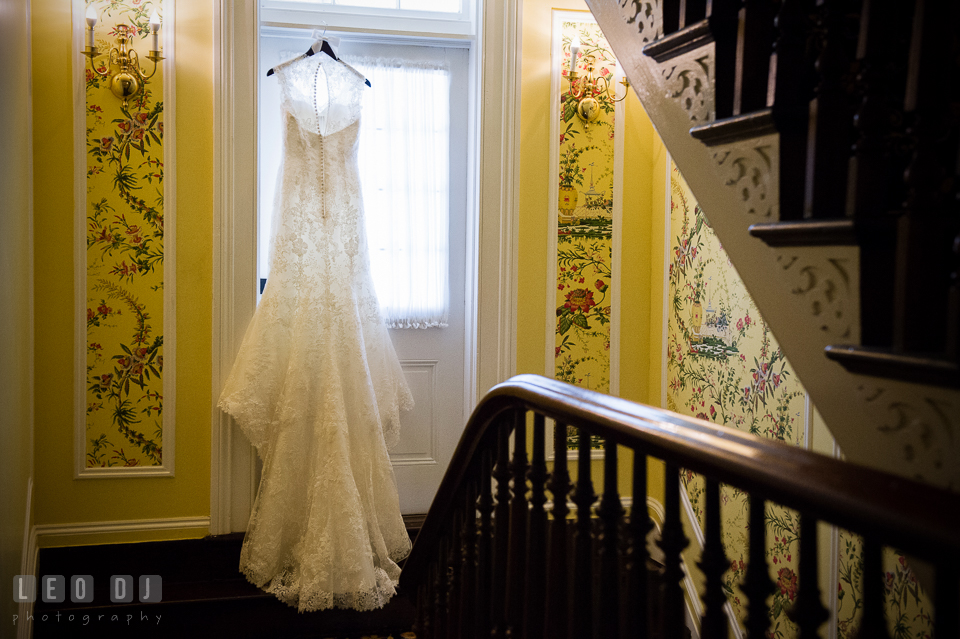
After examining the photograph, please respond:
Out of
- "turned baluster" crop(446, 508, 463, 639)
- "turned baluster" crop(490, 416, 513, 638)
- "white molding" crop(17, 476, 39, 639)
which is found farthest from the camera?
"white molding" crop(17, 476, 39, 639)

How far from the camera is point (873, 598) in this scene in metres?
0.55

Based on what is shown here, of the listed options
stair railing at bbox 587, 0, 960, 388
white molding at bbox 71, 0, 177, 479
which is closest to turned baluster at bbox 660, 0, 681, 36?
A: stair railing at bbox 587, 0, 960, 388

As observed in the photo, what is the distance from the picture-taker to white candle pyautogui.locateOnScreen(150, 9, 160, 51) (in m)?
2.77

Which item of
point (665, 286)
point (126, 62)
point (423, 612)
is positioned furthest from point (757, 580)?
point (126, 62)

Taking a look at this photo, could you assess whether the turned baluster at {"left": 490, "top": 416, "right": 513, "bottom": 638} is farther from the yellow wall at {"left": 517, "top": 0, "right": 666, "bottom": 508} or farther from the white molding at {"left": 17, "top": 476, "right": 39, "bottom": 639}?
the yellow wall at {"left": 517, "top": 0, "right": 666, "bottom": 508}

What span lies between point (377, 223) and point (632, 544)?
2598 mm

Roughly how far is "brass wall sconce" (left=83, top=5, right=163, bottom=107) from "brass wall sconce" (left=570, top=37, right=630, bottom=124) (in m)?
Answer: 1.78

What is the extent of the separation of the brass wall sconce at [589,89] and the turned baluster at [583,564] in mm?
2463

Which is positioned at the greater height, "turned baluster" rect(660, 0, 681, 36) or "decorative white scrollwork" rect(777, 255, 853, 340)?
"turned baluster" rect(660, 0, 681, 36)

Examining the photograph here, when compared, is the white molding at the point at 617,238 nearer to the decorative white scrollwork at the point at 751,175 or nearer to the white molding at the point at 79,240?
the decorative white scrollwork at the point at 751,175

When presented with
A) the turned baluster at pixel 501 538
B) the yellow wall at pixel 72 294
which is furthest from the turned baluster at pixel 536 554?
the yellow wall at pixel 72 294

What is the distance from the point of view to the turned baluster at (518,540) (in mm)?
1174

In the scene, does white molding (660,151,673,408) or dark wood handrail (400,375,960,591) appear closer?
dark wood handrail (400,375,960,591)

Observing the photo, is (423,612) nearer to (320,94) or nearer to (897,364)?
(897,364)
